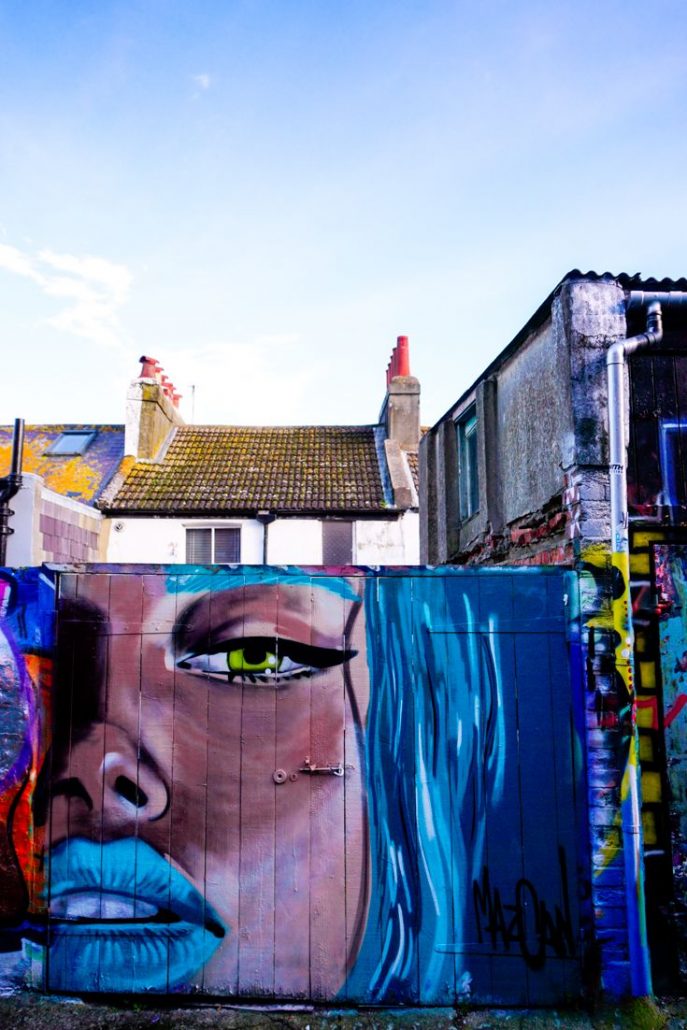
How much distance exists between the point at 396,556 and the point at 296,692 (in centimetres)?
1252

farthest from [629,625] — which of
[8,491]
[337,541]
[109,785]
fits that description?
[337,541]

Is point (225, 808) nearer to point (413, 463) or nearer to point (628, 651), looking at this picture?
point (628, 651)

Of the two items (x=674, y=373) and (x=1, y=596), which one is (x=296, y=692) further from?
(x=674, y=373)

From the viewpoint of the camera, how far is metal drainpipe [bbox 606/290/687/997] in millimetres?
3949

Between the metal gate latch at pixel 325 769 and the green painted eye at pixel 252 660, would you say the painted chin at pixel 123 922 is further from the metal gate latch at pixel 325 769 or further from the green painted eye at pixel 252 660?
the green painted eye at pixel 252 660

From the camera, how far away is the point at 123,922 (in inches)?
159

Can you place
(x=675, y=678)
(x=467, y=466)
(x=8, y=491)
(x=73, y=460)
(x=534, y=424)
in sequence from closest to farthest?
(x=675, y=678) → (x=534, y=424) → (x=8, y=491) → (x=467, y=466) → (x=73, y=460)

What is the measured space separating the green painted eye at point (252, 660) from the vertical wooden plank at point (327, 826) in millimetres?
274

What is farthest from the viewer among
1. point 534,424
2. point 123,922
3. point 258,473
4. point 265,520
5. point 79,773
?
point 258,473

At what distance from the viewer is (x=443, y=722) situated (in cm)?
417

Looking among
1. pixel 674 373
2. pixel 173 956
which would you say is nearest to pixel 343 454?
pixel 674 373

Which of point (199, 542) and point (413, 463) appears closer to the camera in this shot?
point (199, 542)

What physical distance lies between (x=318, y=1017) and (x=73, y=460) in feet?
54.3

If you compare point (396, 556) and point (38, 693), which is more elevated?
point (396, 556)
